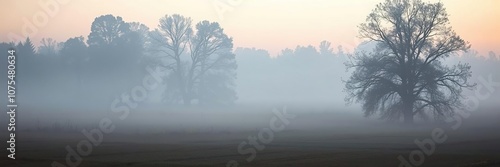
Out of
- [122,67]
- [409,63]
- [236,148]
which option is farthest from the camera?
[122,67]

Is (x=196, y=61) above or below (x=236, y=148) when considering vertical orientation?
above

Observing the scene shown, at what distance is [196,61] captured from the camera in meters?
111

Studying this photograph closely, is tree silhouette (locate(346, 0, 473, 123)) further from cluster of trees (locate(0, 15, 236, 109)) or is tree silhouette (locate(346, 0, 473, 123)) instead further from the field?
cluster of trees (locate(0, 15, 236, 109))

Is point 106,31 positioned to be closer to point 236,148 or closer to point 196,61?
point 196,61

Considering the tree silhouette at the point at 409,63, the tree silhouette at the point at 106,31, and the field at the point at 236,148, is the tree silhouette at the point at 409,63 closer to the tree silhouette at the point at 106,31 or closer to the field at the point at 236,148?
the field at the point at 236,148

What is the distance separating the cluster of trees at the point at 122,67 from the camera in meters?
108

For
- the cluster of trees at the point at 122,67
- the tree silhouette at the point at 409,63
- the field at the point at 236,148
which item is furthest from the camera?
the cluster of trees at the point at 122,67

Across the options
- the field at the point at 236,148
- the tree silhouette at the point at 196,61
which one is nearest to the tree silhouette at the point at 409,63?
the field at the point at 236,148

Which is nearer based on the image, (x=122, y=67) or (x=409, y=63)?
(x=409, y=63)

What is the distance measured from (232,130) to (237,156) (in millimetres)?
22583

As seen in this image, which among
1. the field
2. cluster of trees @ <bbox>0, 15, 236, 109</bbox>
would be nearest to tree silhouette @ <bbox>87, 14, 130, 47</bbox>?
cluster of trees @ <bbox>0, 15, 236, 109</bbox>

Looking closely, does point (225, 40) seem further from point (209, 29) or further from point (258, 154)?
point (258, 154)

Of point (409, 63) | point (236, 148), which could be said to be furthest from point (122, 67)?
point (236, 148)

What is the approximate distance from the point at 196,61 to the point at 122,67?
13073mm
